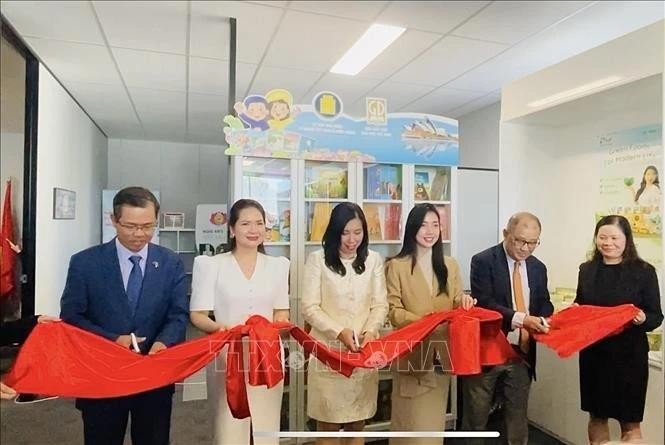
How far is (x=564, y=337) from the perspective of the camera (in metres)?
1.89

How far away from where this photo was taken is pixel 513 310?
1.99m

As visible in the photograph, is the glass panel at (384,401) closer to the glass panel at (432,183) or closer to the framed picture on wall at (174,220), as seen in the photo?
the glass panel at (432,183)

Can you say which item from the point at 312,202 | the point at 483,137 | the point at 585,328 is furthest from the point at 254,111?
the point at 585,328

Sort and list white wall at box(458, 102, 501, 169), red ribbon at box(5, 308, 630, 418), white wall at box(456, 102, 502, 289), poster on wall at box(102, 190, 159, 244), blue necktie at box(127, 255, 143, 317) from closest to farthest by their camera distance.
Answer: red ribbon at box(5, 308, 630, 418) < blue necktie at box(127, 255, 143, 317) < poster on wall at box(102, 190, 159, 244) < white wall at box(456, 102, 502, 289) < white wall at box(458, 102, 501, 169)

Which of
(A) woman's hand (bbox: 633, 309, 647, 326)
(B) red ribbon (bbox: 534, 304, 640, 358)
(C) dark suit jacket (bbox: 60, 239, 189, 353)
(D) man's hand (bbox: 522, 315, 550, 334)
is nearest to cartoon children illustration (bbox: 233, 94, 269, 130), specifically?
(C) dark suit jacket (bbox: 60, 239, 189, 353)

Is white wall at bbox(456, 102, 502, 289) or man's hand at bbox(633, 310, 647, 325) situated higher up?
white wall at bbox(456, 102, 502, 289)

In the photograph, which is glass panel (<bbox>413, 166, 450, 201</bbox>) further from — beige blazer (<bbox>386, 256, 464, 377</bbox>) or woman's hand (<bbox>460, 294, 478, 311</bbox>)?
woman's hand (<bbox>460, 294, 478, 311</bbox>)

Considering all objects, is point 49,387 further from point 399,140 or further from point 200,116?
point 399,140

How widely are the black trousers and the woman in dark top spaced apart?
1776 mm

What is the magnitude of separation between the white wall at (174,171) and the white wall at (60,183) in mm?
148

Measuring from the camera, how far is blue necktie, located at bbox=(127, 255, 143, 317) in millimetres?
1618

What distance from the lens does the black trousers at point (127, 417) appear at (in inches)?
62.9

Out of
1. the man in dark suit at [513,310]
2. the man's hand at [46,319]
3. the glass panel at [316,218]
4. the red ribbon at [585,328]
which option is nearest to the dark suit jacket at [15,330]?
the man's hand at [46,319]

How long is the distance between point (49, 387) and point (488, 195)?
1967mm
